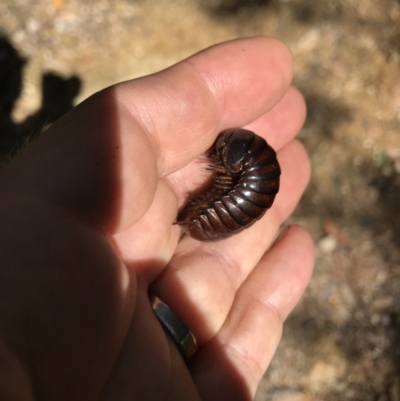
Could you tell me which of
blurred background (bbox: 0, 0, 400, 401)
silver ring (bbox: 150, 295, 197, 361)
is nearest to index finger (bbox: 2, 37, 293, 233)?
silver ring (bbox: 150, 295, 197, 361)

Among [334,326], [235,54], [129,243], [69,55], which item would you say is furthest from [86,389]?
[69,55]

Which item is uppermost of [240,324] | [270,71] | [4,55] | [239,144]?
[4,55]

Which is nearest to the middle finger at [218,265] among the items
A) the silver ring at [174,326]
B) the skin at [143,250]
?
the skin at [143,250]

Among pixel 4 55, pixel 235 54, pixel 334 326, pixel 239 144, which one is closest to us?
pixel 235 54

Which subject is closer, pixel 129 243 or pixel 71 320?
pixel 71 320

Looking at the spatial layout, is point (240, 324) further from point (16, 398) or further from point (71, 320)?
point (16, 398)

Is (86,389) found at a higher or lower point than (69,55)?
lower
